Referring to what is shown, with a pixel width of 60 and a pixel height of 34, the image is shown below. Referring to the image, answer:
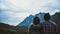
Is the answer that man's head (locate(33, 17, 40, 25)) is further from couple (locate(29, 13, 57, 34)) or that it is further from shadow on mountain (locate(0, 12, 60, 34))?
shadow on mountain (locate(0, 12, 60, 34))

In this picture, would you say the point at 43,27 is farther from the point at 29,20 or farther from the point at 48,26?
the point at 29,20

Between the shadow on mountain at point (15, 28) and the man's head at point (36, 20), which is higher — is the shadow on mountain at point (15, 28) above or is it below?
below

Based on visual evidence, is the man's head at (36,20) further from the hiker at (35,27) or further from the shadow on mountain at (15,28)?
the shadow on mountain at (15,28)

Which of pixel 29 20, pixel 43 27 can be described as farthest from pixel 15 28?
pixel 43 27

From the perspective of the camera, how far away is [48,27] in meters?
2.56

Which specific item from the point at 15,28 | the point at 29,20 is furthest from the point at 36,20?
the point at 15,28

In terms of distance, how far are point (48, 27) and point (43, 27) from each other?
0.06 meters

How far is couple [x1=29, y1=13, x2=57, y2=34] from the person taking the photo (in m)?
2.57

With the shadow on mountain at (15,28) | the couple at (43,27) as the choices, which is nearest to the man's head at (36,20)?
the couple at (43,27)

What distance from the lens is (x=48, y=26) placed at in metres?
2.56

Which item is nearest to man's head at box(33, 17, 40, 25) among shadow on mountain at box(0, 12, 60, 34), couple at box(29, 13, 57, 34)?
couple at box(29, 13, 57, 34)

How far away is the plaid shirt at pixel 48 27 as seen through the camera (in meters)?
2.57

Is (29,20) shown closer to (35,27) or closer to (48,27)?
(35,27)

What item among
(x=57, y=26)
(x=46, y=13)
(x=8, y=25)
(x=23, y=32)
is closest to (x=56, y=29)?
(x=57, y=26)
